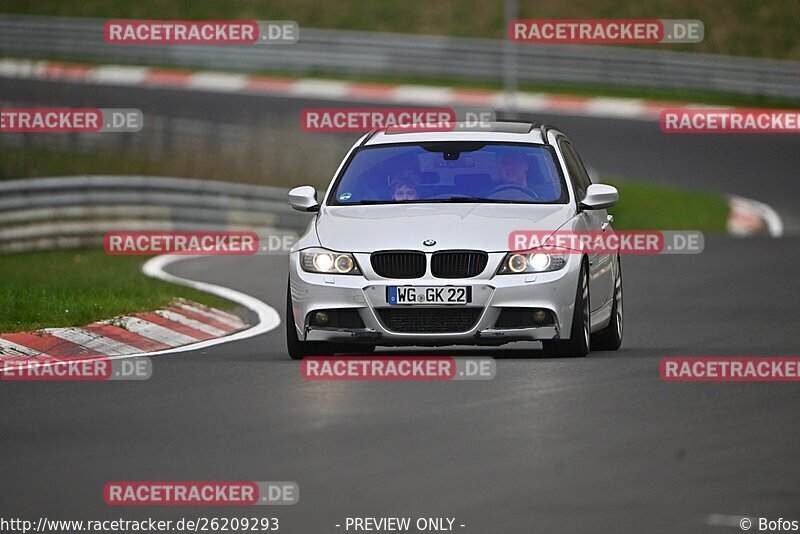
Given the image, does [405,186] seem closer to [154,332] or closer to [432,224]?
[432,224]

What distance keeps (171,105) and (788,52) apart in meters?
15.8

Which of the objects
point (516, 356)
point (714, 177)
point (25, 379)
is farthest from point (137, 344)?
point (714, 177)

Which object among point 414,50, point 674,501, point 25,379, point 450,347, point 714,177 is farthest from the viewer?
point 414,50

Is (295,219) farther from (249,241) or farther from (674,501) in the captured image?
(674,501)

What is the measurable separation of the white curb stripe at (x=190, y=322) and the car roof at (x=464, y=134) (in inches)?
80.4

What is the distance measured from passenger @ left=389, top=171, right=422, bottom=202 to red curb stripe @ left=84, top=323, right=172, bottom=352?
2076mm

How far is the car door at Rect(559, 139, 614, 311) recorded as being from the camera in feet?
42.6

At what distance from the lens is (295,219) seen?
25.6 meters

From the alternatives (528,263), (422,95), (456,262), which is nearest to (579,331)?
(528,263)

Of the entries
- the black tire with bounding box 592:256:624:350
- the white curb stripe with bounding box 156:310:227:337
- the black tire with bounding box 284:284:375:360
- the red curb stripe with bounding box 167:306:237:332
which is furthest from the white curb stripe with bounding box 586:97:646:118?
the black tire with bounding box 284:284:375:360

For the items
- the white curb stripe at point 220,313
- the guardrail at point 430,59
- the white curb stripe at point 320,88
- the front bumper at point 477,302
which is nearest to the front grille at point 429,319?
the front bumper at point 477,302

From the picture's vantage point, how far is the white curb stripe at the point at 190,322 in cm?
1508

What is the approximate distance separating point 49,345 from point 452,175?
297 centimetres

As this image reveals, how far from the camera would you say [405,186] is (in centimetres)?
1339
